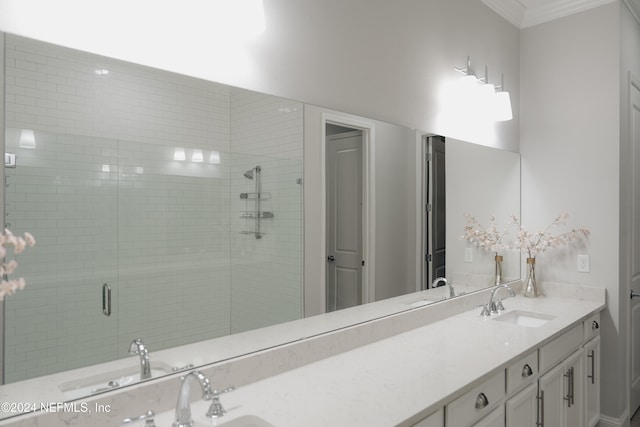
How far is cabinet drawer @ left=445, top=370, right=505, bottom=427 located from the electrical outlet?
5.14 feet

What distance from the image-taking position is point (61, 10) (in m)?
1.17

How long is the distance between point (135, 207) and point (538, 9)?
310cm

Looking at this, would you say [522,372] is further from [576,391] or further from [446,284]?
[576,391]

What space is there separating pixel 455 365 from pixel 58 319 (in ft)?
4.42

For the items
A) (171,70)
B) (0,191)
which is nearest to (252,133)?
(171,70)

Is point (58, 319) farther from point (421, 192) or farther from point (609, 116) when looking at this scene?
point (609, 116)

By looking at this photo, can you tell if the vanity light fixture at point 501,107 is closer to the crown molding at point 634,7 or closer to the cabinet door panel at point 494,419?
the crown molding at point 634,7

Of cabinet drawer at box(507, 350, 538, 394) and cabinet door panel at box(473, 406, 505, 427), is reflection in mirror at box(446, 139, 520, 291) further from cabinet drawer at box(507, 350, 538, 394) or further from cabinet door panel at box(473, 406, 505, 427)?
cabinet door panel at box(473, 406, 505, 427)

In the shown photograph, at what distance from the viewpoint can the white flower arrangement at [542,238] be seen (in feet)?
9.84

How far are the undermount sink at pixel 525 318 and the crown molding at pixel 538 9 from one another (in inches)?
78.3

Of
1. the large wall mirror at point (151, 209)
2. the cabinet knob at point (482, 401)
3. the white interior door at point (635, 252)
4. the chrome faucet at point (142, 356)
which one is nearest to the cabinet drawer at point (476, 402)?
the cabinet knob at point (482, 401)

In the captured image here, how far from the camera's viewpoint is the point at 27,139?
1.10 m

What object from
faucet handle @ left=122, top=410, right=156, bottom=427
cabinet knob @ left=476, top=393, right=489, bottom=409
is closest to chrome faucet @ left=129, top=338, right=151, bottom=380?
faucet handle @ left=122, top=410, right=156, bottom=427

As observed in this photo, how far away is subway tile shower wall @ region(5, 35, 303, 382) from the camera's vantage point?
1.11m
